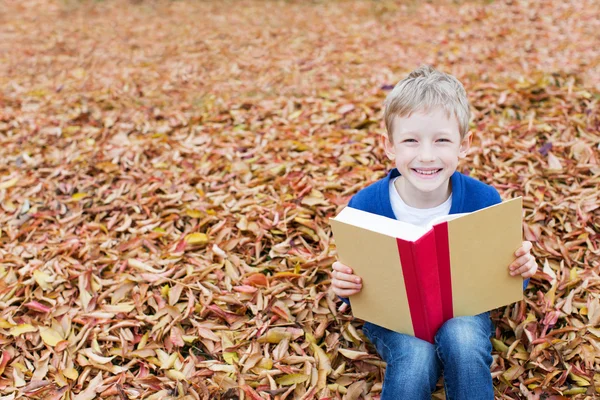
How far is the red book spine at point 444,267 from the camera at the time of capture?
1.68 metres

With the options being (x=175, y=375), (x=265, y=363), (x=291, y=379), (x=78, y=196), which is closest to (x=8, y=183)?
(x=78, y=196)

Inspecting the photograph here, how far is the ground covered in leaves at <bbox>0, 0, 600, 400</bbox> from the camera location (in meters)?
2.18

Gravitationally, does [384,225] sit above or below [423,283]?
above

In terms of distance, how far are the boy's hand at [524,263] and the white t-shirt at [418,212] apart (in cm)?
31

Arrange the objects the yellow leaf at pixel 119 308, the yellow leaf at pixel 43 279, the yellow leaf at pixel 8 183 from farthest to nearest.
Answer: the yellow leaf at pixel 8 183
the yellow leaf at pixel 43 279
the yellow leaf at pixel 119 308

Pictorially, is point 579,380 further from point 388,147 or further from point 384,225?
point 388,147

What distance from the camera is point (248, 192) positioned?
311cm

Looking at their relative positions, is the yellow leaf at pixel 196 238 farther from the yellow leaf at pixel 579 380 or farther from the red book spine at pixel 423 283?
the yellow leaf at pixel 579 380


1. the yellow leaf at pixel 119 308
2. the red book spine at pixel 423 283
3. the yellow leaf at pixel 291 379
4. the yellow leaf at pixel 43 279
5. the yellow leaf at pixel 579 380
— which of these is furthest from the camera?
the yellow leaf at pixel 43 279

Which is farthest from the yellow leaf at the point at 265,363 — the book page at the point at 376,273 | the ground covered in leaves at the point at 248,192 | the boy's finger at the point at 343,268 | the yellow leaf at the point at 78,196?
the yellow leaf at the point at 78,196

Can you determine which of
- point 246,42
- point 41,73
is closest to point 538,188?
point 246,42

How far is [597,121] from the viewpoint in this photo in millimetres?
3334

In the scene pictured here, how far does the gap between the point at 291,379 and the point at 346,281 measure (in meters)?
0.51

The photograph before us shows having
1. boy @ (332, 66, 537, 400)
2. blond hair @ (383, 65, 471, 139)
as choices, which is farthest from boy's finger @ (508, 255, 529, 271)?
blond hair @ (383, 65, 471, 139)
